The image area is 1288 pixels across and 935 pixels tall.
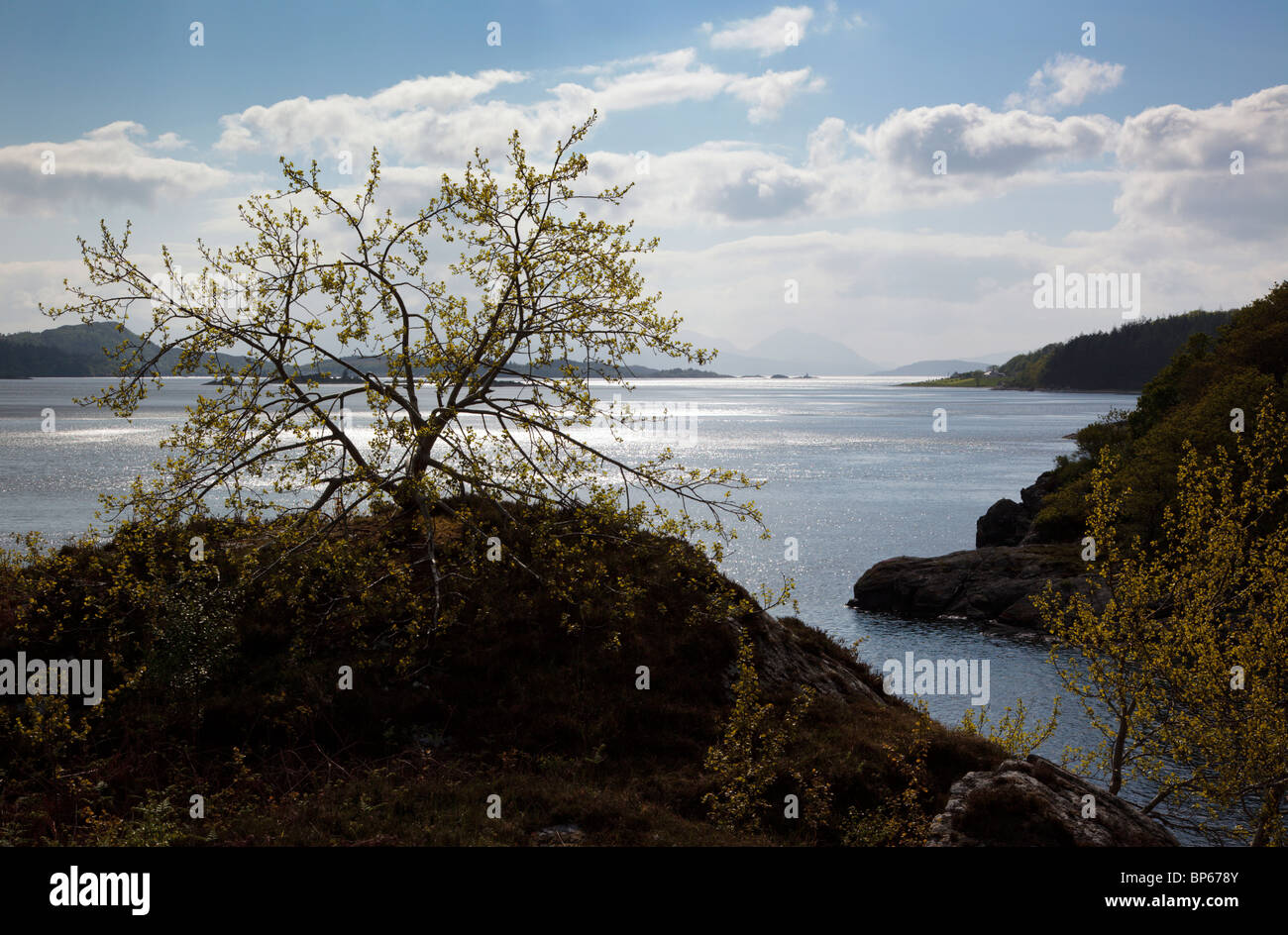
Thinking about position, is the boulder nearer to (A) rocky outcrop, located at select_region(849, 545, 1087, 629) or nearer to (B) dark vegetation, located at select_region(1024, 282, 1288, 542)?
(B) dark vegetation, located at select_region(1024, 282, 1288, 542)

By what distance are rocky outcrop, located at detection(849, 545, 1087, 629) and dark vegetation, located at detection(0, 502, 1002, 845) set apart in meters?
46.0

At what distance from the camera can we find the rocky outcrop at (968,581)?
61188 millimetres

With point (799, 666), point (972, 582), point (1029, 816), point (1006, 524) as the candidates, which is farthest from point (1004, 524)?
point (1029, 816)

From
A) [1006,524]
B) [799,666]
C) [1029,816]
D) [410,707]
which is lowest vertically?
[1006,524]

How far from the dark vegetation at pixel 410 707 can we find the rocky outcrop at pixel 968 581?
46012 millimetres

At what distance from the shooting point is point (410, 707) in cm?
1527

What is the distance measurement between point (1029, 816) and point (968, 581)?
54.9 metres

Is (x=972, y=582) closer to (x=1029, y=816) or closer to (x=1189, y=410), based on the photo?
(x=1189, y=410)

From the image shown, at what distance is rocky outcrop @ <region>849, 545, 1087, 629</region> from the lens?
Answer: 6119cm

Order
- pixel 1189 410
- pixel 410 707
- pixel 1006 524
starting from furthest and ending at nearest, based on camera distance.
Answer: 1. pixel 1006 524
2. pixel 1189 410
3. pixel 410 707

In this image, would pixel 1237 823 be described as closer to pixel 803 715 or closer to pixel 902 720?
pixel 902 720
